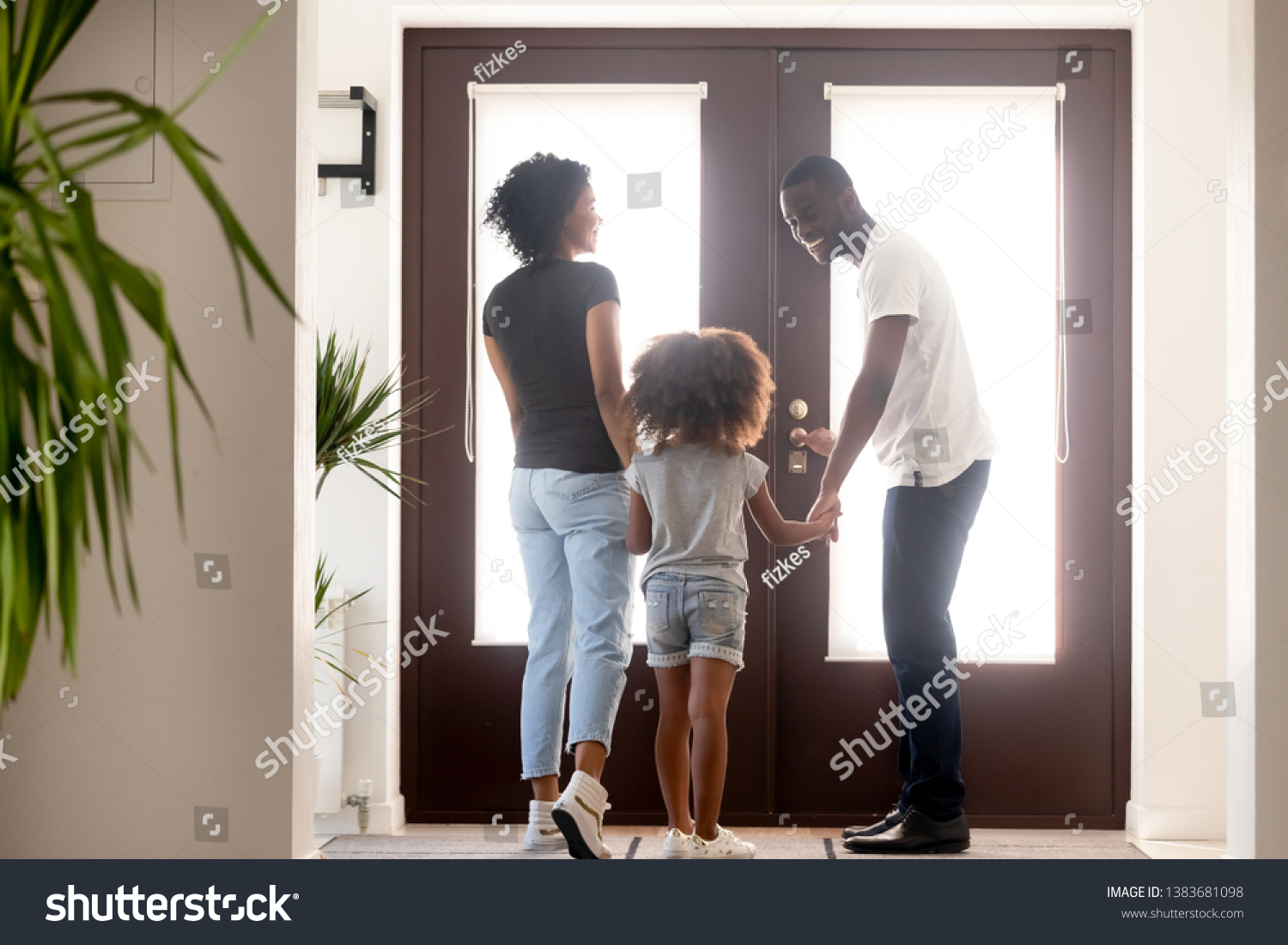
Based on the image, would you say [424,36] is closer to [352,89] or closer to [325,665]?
[352,89]

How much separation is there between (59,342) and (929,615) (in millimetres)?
1706

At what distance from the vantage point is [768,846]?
2480 mm

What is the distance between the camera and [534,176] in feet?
7.13

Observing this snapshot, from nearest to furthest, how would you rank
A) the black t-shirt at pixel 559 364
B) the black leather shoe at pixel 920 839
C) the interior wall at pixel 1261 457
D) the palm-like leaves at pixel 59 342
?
the palm-like leaves at pixel 59 342 < the interior wall at pixel 1261 457 < the black t-shirt at pixel 559 364 < the black leather shoe at pixel 920 839

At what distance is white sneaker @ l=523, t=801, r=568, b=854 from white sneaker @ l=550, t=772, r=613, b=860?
0.24m

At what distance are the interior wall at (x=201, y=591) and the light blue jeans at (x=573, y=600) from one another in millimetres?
493

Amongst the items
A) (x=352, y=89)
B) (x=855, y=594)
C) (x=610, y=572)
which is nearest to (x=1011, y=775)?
(x=855, y=594)

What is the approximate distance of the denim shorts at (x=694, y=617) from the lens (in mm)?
1973

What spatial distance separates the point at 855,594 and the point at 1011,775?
59 cm
